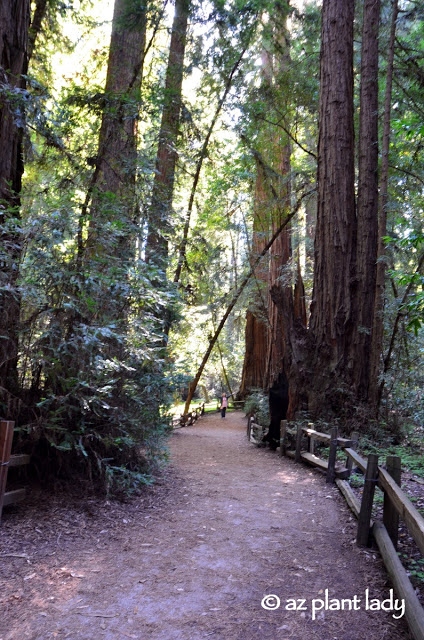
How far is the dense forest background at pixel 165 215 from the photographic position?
5.60 meters

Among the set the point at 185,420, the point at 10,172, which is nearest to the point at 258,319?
the point at 185,420

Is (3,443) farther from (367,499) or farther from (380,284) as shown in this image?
(380,284)

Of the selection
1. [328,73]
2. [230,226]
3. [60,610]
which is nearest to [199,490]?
[60,610]

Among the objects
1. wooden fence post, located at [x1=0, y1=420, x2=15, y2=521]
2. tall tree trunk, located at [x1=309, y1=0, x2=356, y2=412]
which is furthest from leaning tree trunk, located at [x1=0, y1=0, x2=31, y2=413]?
tall tree trunk, located at [x1=309, y1=0, x2=356, y2=412]

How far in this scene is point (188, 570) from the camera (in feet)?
13.7

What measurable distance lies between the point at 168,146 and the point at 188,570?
8.65 metres

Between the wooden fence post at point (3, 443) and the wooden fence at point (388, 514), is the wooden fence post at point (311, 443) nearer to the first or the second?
the wooden fence at point (388, 514)

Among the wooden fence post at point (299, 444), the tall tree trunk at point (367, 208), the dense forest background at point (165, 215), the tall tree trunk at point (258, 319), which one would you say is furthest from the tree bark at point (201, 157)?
the wooden fence post at point (299, 444)

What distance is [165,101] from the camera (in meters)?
9.88

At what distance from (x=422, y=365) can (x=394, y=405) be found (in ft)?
7.80

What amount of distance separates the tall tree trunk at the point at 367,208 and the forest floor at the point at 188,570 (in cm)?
486

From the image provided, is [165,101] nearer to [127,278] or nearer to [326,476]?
[127,278]

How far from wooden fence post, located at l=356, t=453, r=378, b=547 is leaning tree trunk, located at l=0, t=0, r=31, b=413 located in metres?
3.89

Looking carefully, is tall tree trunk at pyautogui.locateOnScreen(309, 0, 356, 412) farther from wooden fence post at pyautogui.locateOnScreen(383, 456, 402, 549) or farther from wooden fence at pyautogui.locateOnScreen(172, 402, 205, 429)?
wooden fence at pyautogui.locateOnScreen(172, 402, 205, 429)
